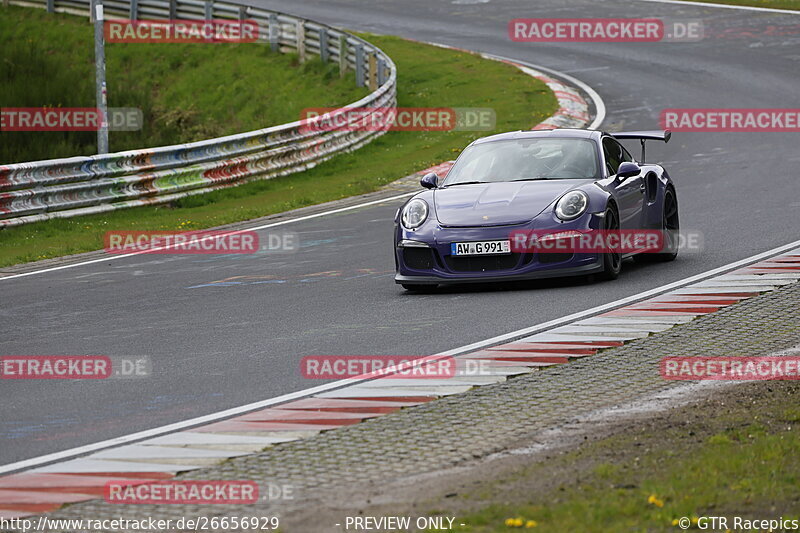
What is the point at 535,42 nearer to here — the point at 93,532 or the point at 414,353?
the point at 414,353

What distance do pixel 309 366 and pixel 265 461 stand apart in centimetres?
233

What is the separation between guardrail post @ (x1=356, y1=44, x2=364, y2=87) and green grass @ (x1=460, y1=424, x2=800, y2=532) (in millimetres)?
26286

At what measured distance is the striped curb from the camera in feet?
20.7

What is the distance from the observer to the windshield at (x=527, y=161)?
12.7 m

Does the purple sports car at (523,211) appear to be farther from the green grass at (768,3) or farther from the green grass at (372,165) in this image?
the green grass at (768,3)

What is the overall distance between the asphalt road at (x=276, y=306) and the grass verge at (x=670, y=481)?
250cm

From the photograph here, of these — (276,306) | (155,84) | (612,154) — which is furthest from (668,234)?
(155,84)

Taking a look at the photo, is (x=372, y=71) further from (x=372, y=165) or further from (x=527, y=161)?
(x=527, y=161)

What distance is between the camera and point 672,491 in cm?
555

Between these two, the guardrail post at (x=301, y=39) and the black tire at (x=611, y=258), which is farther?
the guardrail post at (x=301, y=39)

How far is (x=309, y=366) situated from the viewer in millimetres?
8859

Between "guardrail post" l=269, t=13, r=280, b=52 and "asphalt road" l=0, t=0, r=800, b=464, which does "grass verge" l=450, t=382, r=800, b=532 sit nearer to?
"asphalt road" l=0, t=0, r=800, b=464

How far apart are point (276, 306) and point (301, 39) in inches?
998

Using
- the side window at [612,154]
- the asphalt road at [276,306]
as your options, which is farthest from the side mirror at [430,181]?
the side window at [612,154]
